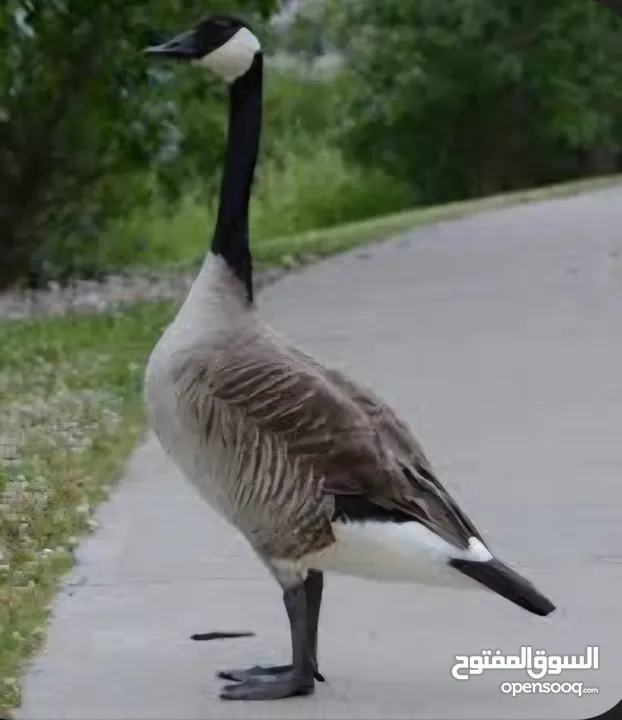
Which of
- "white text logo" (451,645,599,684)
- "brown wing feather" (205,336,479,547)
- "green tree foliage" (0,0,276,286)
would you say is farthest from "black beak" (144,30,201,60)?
"green tree foliage" (0,0,276,286)

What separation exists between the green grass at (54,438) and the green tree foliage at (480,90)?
4.63 metres

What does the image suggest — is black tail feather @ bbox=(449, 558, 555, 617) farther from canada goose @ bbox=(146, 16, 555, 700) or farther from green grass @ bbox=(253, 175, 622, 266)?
green grass @ bbox=(253, 175, 622, 266)

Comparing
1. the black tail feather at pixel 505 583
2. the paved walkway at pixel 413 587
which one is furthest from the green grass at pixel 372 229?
the black tail feather at pixel 505 583

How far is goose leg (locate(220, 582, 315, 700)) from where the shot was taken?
353 cm

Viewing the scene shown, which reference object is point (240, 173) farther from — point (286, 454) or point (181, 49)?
point (286, 454)

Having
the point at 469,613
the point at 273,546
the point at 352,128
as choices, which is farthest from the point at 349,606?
the point at 352,128

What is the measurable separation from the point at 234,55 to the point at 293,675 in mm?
1491

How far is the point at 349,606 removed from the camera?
14.0ft

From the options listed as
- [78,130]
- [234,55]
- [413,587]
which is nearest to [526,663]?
[413,587]

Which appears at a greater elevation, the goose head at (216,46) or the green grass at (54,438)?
the goose head at (216,46)

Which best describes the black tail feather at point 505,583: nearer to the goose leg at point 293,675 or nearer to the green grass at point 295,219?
the goose leg at point 293,675

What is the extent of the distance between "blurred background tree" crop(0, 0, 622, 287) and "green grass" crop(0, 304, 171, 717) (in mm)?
2008

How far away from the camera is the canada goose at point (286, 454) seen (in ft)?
10.8

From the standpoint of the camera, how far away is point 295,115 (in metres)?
11.9
